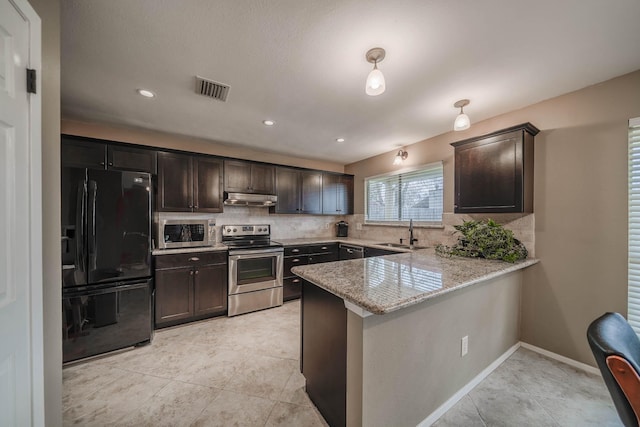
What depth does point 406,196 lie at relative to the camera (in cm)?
379

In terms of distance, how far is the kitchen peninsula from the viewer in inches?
47.3

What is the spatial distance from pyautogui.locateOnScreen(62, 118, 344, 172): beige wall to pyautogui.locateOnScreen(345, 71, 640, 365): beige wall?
136 inches

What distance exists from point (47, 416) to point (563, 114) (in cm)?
421

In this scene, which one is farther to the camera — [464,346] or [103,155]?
[103,155]

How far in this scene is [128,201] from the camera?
2.35 m

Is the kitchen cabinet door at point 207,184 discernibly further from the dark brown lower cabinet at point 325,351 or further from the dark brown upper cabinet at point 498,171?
the dark brown upper cabinet at point 498,171

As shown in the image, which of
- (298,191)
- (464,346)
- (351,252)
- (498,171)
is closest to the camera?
(464,346)

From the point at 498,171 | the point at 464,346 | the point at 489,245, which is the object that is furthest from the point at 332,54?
the point at 464,346

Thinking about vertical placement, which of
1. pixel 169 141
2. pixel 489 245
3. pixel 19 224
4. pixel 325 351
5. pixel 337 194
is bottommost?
pixel 325 351

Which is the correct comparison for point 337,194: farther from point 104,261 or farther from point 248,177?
point 104,261

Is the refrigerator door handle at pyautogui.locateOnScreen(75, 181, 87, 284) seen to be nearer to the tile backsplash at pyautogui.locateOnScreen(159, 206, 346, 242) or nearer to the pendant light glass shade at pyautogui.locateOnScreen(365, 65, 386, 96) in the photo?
the tile backsplash at pyautogui.locateOnScreen(159, 206, 346, 242)

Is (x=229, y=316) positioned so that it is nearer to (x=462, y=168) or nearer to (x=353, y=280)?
(x=353, y=280)

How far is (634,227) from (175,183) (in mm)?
4672

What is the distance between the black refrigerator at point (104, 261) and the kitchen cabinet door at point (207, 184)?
76 centimetres
